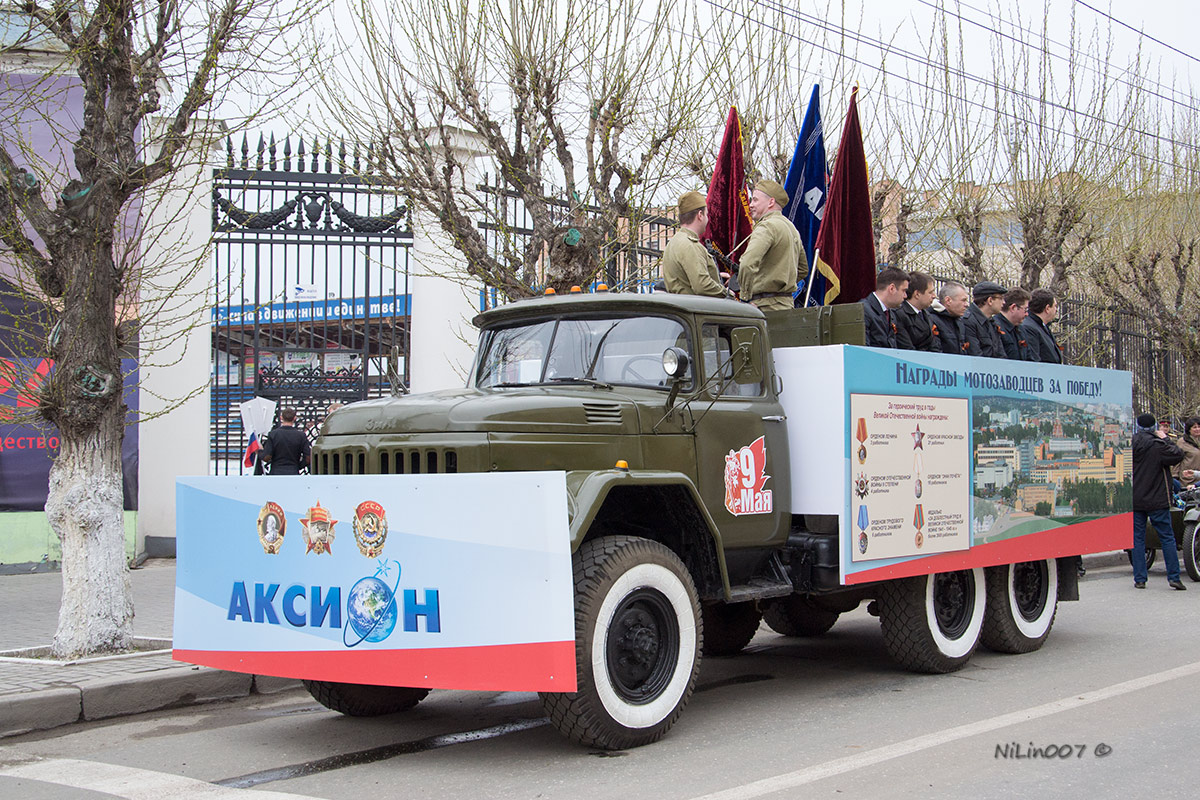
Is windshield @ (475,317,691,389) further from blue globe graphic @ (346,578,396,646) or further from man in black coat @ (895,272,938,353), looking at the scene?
man in black coat @ (895,272,938,353)

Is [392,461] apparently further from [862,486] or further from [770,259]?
[770,259]

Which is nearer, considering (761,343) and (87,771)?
(87,771)

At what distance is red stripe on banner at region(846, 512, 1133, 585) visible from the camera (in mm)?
7156

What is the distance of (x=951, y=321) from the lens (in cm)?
881

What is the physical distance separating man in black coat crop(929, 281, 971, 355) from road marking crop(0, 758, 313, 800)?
587 centimetres

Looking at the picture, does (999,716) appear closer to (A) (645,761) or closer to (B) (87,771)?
(A) (645,761)

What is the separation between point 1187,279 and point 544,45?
657 inches

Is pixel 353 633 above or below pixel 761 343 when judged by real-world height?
below

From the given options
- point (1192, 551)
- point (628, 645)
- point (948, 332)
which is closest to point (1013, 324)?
point (948, 332)

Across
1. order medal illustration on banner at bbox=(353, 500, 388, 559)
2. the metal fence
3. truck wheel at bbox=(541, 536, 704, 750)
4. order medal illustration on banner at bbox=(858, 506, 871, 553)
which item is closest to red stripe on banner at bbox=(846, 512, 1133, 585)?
order medal illustration on banner at bbox=(858, 506, 871, 553)

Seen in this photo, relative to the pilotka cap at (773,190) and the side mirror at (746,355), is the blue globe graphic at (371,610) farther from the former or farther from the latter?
the pilotka cap at (773,190)

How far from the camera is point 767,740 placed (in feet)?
19.0

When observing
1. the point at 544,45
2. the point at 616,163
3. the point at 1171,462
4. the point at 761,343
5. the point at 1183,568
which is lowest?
the point at 1183,568

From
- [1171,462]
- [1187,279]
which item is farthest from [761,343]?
[1187,279]
